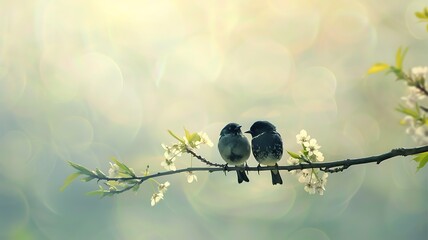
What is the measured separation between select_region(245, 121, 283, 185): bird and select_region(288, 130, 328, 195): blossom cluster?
2200 millimetres

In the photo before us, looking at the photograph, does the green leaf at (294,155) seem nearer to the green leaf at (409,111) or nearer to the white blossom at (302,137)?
the white blossom at (302,137)

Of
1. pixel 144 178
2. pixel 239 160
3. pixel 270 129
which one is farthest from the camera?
pixel 270 129

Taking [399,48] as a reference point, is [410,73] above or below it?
below

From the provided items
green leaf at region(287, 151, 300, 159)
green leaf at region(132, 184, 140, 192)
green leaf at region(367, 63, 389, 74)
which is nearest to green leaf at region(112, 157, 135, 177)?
green leaf at region(132, 184, 140, 192)

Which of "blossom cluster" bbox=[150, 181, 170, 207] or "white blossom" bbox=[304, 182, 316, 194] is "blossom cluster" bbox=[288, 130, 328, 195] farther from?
"blossom cluster" bbox=[150, 181, 170, 207]

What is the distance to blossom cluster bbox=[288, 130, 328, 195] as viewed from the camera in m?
4.43

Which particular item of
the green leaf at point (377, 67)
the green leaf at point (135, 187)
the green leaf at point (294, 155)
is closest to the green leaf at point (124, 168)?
the green leaf at point (135, 187)

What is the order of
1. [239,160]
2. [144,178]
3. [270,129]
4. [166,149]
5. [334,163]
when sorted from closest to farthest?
[334,163] → [144,178] → [166,149] → [239,160] → [270,129]

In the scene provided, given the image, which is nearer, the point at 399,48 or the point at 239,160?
the point at 399,48

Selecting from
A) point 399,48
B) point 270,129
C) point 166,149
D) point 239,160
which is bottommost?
point 399,48

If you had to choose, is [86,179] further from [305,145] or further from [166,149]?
[305,145]

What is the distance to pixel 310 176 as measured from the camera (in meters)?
4.62

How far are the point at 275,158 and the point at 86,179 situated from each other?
3547mm

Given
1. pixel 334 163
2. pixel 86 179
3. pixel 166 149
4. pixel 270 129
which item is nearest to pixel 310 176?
pixel 334 163
